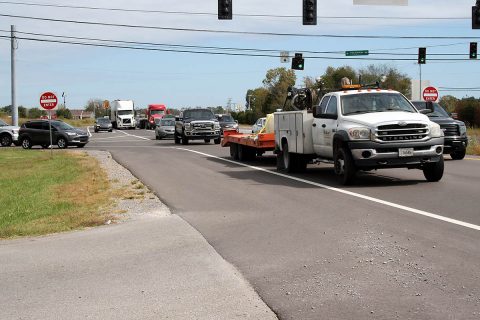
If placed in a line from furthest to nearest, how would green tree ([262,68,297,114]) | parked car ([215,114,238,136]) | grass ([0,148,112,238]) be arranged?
green tree ([262,68,297,114]) < parked car ([215,114,238,136]) < grass ([0,148,112,238])

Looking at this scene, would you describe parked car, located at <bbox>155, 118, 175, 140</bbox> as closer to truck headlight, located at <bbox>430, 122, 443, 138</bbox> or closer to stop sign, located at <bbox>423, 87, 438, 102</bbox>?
stop sign, located at <bbox>423, 87, 438, 102</bbox>

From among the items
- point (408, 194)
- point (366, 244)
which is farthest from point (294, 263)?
point (408, 194)

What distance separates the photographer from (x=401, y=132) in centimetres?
1361

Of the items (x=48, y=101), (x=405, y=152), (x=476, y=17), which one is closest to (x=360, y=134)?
(x=405, y=152)

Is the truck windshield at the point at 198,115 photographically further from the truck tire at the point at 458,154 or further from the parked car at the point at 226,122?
the truck tire at the point at 458,154

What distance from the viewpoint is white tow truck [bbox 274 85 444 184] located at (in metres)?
13.5

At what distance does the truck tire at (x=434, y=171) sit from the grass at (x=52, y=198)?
23.1ft

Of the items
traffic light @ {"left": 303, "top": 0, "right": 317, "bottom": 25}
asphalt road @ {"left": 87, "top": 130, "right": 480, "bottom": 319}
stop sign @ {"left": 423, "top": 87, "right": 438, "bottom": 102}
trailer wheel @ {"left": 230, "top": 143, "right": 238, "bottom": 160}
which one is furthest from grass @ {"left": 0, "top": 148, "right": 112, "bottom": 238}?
stop sign @ {"left": 423, "top": 87, "right": 438, "bottom": 102}

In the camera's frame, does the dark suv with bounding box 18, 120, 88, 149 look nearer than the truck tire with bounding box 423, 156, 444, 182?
No

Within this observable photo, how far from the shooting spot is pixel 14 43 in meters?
47.6

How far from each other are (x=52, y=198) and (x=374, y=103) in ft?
25.5

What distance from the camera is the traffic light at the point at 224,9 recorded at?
2745 centimetres

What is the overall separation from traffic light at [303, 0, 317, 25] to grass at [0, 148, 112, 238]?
36.4ft

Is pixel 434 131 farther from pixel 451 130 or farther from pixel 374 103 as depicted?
pixel 451 130
